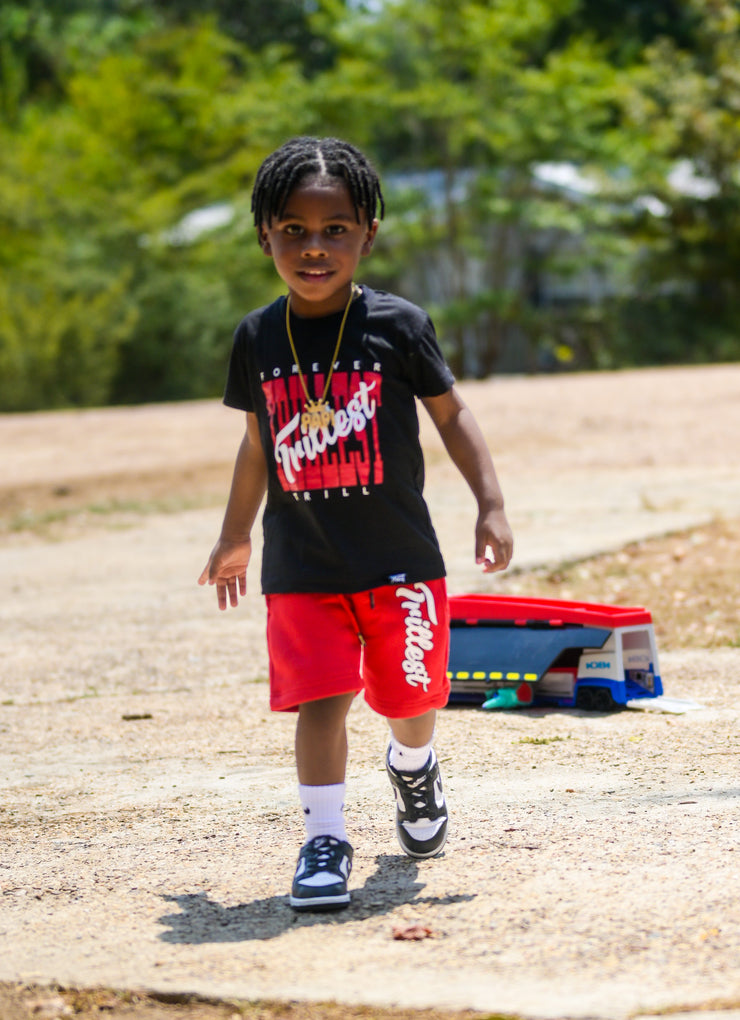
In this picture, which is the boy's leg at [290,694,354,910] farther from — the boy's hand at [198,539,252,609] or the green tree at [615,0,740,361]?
the green tree at [615,0,740,361]

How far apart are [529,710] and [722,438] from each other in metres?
7.42

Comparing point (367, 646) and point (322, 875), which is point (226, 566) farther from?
point (322, 875)

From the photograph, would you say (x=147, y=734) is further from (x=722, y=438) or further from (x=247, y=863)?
(x=722, y=438)

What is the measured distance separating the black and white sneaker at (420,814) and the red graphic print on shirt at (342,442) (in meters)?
0.67

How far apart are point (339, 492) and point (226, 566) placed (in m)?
0.41

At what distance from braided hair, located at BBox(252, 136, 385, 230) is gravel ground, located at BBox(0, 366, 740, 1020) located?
142cm

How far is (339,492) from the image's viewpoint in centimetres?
281

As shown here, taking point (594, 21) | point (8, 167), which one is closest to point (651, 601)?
point (8, 167)

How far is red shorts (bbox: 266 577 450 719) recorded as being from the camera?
2.78 meters

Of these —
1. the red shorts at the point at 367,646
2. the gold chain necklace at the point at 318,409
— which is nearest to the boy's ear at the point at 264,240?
the gold chain necklace at the point at 318,409

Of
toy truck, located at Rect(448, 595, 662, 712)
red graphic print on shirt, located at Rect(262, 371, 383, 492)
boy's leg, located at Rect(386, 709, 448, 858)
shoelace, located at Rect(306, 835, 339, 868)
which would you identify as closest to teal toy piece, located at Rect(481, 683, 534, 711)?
toy truck, located at Rect(448, 595, 662, 712)

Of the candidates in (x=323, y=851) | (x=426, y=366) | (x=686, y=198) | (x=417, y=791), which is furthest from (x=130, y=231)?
(x=323, y=851)

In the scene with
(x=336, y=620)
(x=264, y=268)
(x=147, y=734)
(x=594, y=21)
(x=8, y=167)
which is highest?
(x=594, y=21)

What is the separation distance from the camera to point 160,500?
10.4 meters
